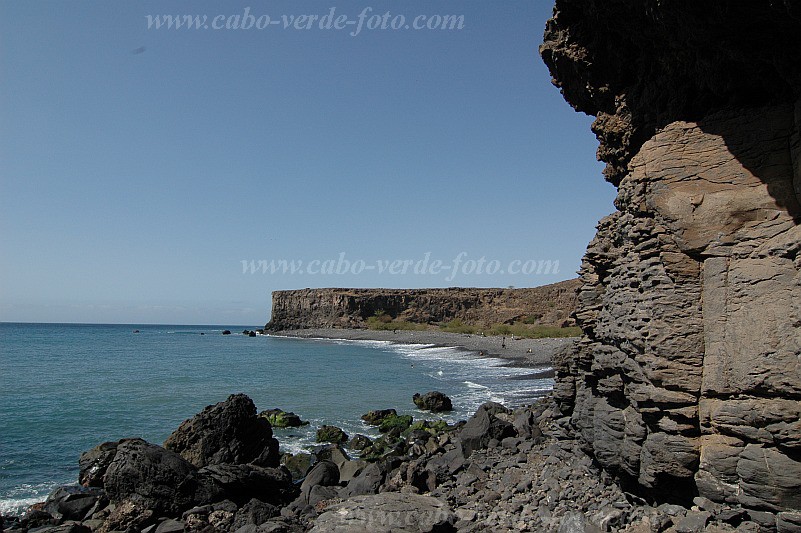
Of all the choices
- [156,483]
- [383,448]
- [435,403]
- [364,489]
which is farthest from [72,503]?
[435,403]

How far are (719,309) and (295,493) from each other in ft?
35.8

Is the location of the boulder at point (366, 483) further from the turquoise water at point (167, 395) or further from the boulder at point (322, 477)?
the turquoise water at point (167, 395)

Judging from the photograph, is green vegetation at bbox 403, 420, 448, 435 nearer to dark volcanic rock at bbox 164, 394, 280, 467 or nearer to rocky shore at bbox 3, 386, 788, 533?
rocky shore at bbox 3, 386, 788, 533

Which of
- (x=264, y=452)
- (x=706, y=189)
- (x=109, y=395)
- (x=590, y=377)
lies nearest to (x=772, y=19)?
(x=706, y=189)

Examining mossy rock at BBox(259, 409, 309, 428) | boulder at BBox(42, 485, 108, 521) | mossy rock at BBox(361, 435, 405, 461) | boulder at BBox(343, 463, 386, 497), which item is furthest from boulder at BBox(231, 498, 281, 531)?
mossy rock at BBox(259, 409, 309, 428)

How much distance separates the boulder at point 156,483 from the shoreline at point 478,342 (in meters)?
9.29

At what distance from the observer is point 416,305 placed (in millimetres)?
112750

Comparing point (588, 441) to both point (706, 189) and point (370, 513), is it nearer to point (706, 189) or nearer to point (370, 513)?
point (370, 513)

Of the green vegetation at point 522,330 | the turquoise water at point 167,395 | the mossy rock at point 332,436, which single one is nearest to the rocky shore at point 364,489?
the mossy rock at point 332,436

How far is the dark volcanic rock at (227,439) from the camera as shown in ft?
48.9

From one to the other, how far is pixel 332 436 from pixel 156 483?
26.3 ft

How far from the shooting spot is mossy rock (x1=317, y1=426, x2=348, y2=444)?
1877 cm

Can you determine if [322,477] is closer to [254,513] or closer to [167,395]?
[254,513]

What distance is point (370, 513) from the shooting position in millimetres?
8805
